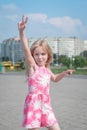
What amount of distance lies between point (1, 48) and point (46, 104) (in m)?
115

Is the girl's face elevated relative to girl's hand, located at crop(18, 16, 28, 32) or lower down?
lower down

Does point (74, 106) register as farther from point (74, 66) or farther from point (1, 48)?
point (1, 48)

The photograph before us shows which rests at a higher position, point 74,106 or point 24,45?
point 24,45

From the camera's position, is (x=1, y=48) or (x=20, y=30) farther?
(x=1, y=48)

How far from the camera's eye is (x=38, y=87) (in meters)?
4.03

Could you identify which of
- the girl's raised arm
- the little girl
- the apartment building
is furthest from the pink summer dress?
the apartment building

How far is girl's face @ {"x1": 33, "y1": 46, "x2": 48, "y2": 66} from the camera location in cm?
408

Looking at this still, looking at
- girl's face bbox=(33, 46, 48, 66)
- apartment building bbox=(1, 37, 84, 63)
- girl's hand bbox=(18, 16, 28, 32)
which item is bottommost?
apartment building bbox=(1, 37, 84, 63)

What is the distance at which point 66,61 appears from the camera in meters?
55.7

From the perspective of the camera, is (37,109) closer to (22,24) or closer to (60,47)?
(22,24)

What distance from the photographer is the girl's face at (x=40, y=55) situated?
4.08 m

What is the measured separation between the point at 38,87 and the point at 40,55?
→ 1.21 feet

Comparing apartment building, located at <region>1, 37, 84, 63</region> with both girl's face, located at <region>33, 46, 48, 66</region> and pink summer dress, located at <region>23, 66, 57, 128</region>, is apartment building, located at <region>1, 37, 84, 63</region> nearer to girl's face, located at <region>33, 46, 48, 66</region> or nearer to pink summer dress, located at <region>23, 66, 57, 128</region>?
girl's face, located at <region>33, 46, 48, 66</region>

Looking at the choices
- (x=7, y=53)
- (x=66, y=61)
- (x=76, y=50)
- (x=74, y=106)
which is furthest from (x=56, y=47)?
(x=74, y=106)
